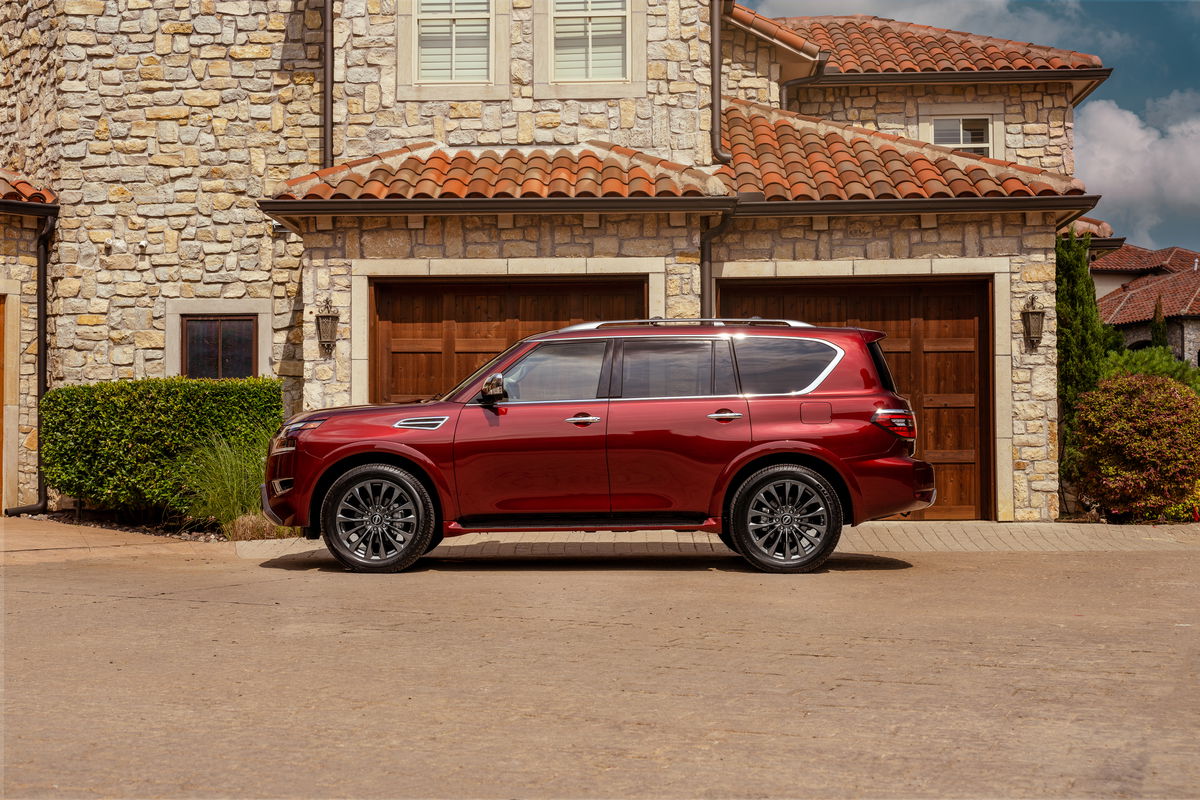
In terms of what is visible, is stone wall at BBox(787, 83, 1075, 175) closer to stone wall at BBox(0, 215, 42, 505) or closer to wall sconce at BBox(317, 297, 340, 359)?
wall sconce at BBox(317, 297, 340, 359)

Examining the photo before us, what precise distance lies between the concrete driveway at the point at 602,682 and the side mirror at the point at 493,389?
1356mm

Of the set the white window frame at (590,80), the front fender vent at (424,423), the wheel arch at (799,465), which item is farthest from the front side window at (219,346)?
the wheel arch at (799,465)

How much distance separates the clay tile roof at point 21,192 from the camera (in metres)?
15.3

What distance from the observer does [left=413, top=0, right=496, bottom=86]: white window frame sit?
14.8 meters

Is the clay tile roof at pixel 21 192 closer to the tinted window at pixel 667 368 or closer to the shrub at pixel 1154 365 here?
the tinted window at pixel 667 368

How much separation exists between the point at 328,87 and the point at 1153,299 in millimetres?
33239

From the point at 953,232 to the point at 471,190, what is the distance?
5.29 meters

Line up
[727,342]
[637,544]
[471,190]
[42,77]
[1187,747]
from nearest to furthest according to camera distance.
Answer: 1. [1187,747]
2. [727,342]
3. [637,544]
4. [471,190]
5. [42,77]

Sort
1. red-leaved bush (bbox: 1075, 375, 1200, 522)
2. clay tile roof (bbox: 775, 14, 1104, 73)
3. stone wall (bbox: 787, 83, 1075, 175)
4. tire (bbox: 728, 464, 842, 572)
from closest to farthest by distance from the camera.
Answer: tire (bbox: 728, 464, 842, 572)
red-leaved bush (bbox: 1075, 375, 1200, 522)
clay tile roof (bbox: 775, 14, 1104, 73)
stone wall (bbox: 787, 83, 1075, 175)

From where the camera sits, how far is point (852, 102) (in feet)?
60.7

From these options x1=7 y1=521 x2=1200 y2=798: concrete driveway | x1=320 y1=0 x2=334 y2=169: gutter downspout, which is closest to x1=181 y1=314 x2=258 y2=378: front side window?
x1=320 y1=0 x2=334 y2=169: gutter downspout

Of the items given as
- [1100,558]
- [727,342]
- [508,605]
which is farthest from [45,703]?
[1100,558]

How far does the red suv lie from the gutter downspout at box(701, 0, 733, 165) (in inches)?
217

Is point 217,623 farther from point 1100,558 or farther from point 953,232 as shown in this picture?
point 953,232
